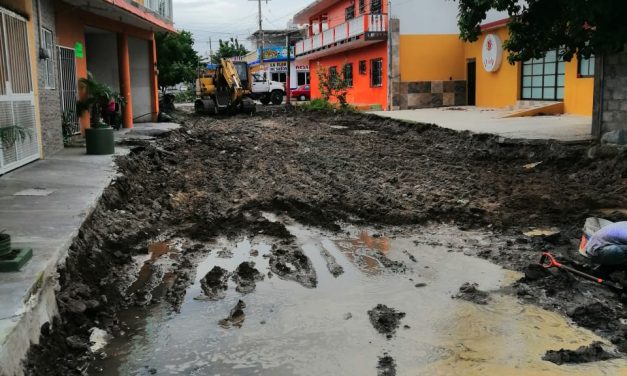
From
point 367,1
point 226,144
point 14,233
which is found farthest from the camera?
point 367,1

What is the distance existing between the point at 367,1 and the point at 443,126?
635 inches

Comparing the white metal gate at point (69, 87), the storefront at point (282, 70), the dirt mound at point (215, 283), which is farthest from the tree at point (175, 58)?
the dirt mound at point (215, 283)

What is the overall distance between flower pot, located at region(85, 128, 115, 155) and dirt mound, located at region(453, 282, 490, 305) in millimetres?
8755

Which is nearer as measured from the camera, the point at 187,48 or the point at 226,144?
the point at 226,144

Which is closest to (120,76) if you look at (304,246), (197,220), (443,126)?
(443,126)

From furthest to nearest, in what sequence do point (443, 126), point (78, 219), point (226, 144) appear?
point (443, 126), point (226, 144), point (78, 219)

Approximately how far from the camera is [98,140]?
1196 centimetres

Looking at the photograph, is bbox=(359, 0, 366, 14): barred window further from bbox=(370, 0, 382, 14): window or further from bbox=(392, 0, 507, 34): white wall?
bbox=(392, 0, 507, 34): white wall

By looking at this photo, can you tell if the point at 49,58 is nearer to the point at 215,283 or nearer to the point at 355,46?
the point at 215,283

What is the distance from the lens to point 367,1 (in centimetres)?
3147

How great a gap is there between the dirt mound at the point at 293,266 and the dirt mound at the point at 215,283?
0.53m

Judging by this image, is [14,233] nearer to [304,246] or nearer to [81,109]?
[304,246]

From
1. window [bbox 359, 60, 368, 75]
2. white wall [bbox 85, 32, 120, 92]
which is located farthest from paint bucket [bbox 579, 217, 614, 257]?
window [bbox 359, 60, 368, 75]

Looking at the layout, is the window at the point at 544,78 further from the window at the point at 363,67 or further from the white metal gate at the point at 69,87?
the white metal gate at the point at 69,87
